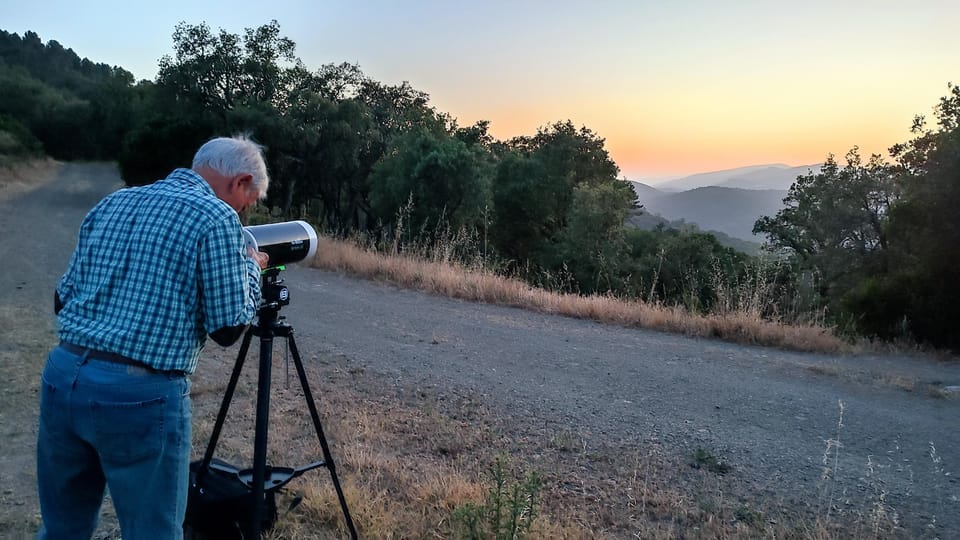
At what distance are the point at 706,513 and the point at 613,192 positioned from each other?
71.1 feet

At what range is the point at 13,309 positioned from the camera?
276 inches

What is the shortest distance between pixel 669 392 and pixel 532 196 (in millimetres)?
23359

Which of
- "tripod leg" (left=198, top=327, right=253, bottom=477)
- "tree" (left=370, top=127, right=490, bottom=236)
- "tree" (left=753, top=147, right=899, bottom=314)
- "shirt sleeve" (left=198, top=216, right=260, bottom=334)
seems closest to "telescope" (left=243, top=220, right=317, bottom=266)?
"tripod leg" (left=198, top=327, right=253, bottom=477)

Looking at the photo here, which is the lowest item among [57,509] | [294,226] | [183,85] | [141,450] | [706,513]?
[706,513]

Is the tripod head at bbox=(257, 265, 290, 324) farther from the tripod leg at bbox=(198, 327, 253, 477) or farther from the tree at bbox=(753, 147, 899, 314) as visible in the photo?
the tree at bbox=(753, 147, 899, 314)

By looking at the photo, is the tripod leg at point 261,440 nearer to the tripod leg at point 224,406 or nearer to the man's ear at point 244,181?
the tripod leg at point 224,406

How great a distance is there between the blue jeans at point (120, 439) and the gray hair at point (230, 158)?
707 mm

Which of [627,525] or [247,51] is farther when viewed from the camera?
[247,51]

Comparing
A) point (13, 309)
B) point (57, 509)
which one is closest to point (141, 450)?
point (57, 509)

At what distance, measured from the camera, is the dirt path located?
3662 mm

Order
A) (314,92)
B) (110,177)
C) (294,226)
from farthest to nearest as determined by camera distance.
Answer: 1. (110,177)
2. (314,92)
3. (294,226)

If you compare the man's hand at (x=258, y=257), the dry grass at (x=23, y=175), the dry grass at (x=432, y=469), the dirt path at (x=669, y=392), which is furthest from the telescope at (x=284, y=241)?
the dry grass at (x=23, y=175)

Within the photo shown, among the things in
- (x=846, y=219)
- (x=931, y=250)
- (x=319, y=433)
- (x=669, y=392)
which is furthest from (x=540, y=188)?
(x=319, y=433)

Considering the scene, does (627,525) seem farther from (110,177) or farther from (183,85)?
(110,177)
